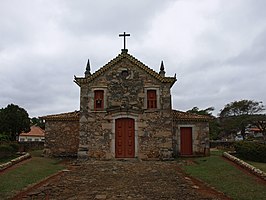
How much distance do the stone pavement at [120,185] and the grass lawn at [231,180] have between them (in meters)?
0.71

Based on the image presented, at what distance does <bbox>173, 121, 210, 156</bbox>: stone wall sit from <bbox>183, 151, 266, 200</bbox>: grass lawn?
6769mm

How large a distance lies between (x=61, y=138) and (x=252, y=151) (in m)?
14.1

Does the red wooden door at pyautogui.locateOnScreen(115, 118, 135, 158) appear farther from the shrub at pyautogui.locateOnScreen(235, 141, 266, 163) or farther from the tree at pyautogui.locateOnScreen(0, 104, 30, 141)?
the tree at pyautogui.locateOnScreen(0, 104, 30, 141)

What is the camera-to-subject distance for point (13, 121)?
2736 centimetres

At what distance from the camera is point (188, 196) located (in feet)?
31.5

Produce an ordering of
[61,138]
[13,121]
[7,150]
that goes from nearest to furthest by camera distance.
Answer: [7,150] → [61,138] → [13,121]

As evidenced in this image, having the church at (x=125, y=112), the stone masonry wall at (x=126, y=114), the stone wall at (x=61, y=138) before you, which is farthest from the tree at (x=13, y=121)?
the stone masonry wall at (x=126, y=114)

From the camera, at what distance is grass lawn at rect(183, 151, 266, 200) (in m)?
9.54

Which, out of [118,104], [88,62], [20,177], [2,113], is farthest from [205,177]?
[2,113]

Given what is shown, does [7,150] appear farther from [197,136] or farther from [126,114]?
[197,136]

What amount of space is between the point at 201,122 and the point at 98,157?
883cm

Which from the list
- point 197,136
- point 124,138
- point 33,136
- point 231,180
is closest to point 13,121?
point 124,138

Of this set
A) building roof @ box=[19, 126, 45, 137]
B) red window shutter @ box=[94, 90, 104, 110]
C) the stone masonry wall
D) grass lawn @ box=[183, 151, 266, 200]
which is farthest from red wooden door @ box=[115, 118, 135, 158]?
building roof @ box=[19, 126, 45, 137]

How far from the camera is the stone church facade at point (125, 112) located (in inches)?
805
